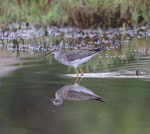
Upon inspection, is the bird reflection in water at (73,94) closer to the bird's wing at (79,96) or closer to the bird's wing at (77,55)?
the bird's wing at (79,96)

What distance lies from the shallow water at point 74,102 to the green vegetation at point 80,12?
455 cm

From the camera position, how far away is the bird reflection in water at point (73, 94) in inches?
342

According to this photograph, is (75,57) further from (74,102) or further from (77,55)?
(74,102)

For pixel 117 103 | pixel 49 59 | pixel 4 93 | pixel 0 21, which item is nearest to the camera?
pixel 117 103

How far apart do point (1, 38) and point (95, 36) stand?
2082 mm

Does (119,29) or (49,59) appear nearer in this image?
(49,59)

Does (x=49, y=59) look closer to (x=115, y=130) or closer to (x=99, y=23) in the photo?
(x=99, y=23)

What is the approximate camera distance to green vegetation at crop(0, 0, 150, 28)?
1641 centimetres

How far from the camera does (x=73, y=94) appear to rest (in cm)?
904

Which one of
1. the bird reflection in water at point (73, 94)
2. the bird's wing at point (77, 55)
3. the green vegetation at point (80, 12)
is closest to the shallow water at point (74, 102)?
the bird reflection in water at point (73, 94)

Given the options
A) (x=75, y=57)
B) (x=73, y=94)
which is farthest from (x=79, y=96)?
(x=75, y=57)

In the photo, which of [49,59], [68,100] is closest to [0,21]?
[49,59]

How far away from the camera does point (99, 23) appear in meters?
16.6

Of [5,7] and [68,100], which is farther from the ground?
[5,7]
